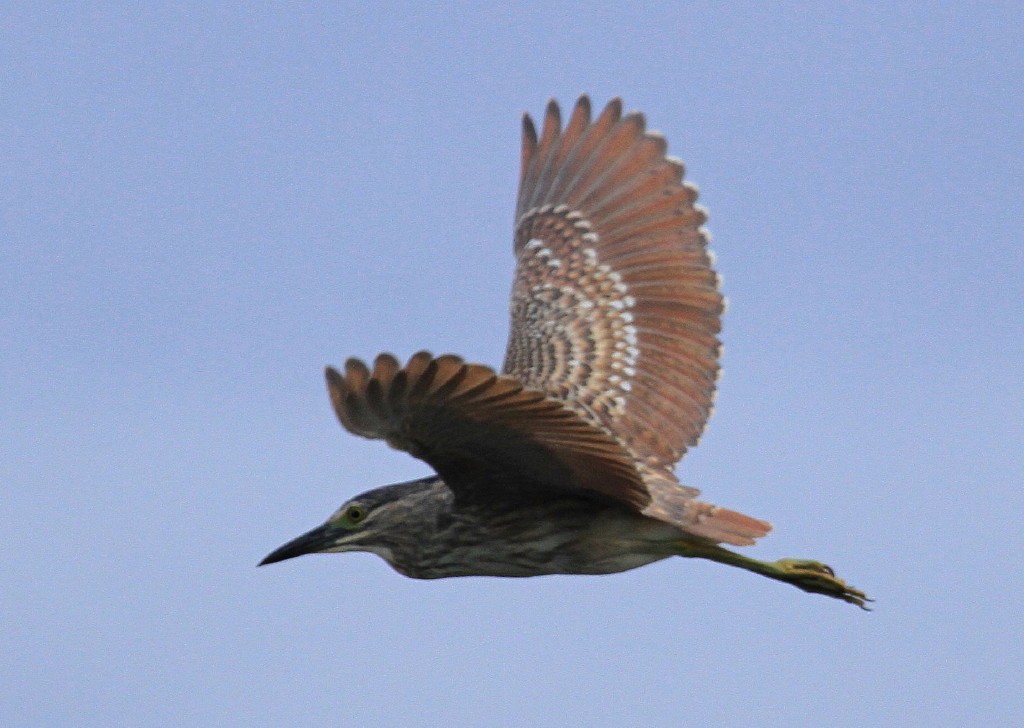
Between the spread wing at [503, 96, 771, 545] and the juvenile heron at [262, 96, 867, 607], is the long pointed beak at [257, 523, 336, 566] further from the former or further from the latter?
→ the spread wing at [503, 96, 771, 545]

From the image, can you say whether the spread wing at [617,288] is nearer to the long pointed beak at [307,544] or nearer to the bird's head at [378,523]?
the bird's head at [378,523]

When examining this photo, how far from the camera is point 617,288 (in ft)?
36.1

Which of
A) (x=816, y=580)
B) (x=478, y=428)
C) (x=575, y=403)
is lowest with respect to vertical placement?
(x=816, y=580)

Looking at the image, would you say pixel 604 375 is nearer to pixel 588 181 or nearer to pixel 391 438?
pixel 588 181

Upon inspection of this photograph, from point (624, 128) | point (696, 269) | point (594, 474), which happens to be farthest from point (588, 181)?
point (594, 474)

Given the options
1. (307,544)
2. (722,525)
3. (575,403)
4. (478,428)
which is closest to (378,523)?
(307,544)

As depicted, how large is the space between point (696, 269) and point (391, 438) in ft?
10.2

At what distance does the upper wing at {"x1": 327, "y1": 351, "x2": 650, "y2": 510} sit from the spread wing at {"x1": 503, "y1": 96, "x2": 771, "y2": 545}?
95 cm

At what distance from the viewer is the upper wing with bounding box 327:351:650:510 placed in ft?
25.0

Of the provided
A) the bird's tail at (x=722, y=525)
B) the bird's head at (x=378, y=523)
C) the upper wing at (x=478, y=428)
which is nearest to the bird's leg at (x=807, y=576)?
the bird's tail at (x=722, y=525)

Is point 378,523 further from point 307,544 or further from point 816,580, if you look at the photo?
point 816,580

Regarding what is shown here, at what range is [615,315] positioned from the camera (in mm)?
10844

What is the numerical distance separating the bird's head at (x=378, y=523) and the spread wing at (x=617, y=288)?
1.05 metres

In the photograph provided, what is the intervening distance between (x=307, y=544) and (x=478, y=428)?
1.81 metres
